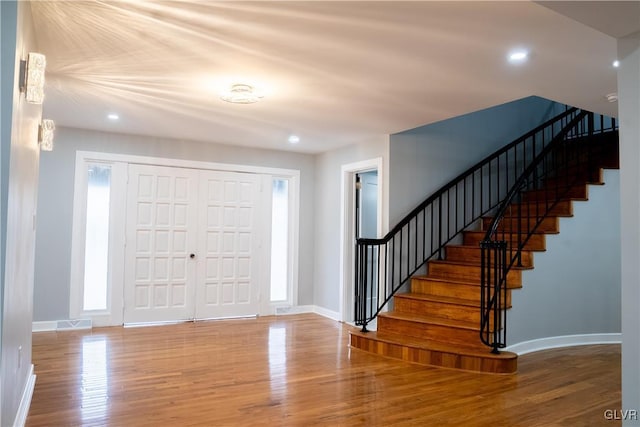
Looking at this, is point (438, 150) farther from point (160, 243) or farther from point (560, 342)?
point (160, 243)

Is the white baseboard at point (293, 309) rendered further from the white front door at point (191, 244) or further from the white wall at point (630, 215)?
the white wall at point (630, 215)

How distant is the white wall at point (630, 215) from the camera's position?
2238mm

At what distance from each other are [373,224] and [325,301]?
4.49ft

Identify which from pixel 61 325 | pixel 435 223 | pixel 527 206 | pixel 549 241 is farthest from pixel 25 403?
pixel 527 206

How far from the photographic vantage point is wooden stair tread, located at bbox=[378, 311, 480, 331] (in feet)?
14.1

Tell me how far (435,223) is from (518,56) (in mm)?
2940

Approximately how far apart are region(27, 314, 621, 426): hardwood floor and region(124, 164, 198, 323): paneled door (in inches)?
33.6

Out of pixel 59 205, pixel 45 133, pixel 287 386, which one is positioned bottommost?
pixel 287 386

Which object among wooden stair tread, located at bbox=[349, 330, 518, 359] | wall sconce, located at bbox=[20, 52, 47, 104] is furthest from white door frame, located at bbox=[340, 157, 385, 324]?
wall sconce, located at bbox=[20, 52, 47, 104]

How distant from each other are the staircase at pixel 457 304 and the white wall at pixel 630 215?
5.70ft

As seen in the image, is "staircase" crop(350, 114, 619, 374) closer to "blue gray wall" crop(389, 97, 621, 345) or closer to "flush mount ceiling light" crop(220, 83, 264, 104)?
"blue gray wall" crop(389, 97, 621, 345)

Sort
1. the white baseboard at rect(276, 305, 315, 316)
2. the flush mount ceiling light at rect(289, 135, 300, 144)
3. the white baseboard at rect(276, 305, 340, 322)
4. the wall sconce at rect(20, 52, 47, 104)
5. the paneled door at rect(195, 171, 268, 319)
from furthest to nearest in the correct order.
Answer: the white baseboard at rect(276, 305, 315, 316) < the white baseboard at rect(276, 305, 340, 322) < the paneled door at rect(195, 171, 268, 319) < the flush mount ceiling light at rect(289, 135, 300, 144) < the wall sconce at rect(20, 52, 47, 104)

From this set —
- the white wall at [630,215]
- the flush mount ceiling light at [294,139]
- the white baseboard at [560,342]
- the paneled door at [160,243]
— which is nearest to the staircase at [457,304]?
the white baseboard at [560,342]

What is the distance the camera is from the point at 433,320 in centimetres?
457
